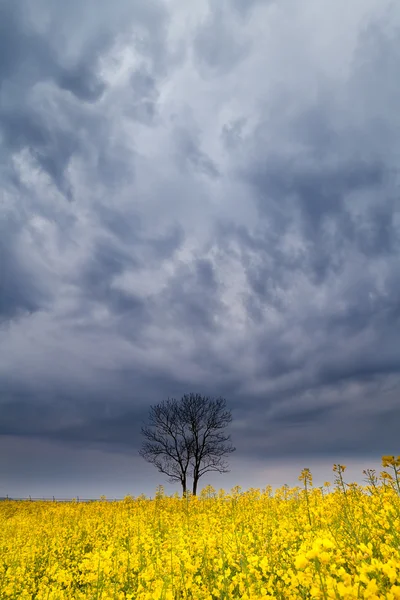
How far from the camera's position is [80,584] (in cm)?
883

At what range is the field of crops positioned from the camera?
3.92 m

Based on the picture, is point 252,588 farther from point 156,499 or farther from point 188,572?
point 156,499

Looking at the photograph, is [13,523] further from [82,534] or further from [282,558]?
[282,558]

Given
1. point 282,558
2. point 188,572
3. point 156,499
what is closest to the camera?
point 188,572

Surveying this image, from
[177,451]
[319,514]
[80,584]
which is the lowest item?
[80,584]

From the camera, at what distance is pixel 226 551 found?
21.0 feet

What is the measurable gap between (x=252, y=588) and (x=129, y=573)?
355cm

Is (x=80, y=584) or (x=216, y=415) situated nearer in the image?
(x=80, y=584)

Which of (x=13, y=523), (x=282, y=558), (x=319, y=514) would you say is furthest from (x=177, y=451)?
(x=282, y=558)

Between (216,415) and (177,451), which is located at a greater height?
(216,415)

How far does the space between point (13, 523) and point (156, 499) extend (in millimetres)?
6395

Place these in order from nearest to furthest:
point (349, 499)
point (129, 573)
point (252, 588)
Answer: point (252, 588) < point (129, 573) < point (349, 499)

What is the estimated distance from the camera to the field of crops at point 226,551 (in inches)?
154

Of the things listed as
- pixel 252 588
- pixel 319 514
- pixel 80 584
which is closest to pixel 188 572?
pixel 252 588
